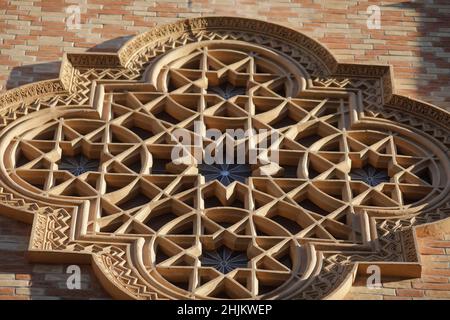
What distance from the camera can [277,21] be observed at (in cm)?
1833

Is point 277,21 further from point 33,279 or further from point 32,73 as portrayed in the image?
point 33,279

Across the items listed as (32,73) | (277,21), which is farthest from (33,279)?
(277,21)

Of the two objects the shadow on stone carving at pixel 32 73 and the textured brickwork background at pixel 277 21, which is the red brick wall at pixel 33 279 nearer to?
the shadow on stone carving at pixel 32 73

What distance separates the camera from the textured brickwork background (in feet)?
57.5

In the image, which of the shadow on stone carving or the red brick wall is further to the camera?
the shadow on stone carving

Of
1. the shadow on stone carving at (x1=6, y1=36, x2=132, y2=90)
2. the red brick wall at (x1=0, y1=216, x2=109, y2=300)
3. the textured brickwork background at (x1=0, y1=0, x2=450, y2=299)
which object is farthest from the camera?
the textured brickwork background at (x1=0, y1=0, x2=450, y2=299)

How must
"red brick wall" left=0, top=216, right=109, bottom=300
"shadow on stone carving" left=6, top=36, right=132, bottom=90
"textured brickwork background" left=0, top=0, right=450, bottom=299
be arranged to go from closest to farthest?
"red brick wall" left=0, top=216, right=109, bottom=300 → "shadow on stone carving" left=6, top=36, right=132, bottom=90 → "textured brickwork background" left=0, top=0, right=450, bottom=299

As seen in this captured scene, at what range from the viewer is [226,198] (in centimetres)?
1605

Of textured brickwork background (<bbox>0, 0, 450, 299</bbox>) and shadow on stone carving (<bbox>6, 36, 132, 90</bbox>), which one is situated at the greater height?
textured brickwork background (<bbox>0, 0, 450, 299</bbox>)

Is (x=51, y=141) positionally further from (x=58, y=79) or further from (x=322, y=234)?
(x=322, y=234)

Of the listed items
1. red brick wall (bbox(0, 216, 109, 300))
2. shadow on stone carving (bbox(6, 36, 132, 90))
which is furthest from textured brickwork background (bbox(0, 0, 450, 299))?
red brick wall (bbox(0, 216, 109, 300))

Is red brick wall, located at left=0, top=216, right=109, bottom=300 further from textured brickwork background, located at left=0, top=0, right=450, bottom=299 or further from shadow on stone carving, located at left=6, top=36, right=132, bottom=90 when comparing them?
textured brickwork background, located at left=0, top=0, right=450, bottom=299

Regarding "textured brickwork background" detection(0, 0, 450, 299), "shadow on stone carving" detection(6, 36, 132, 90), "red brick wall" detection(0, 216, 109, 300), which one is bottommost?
"red brick wall" detection(0, 216, 109, 300)
